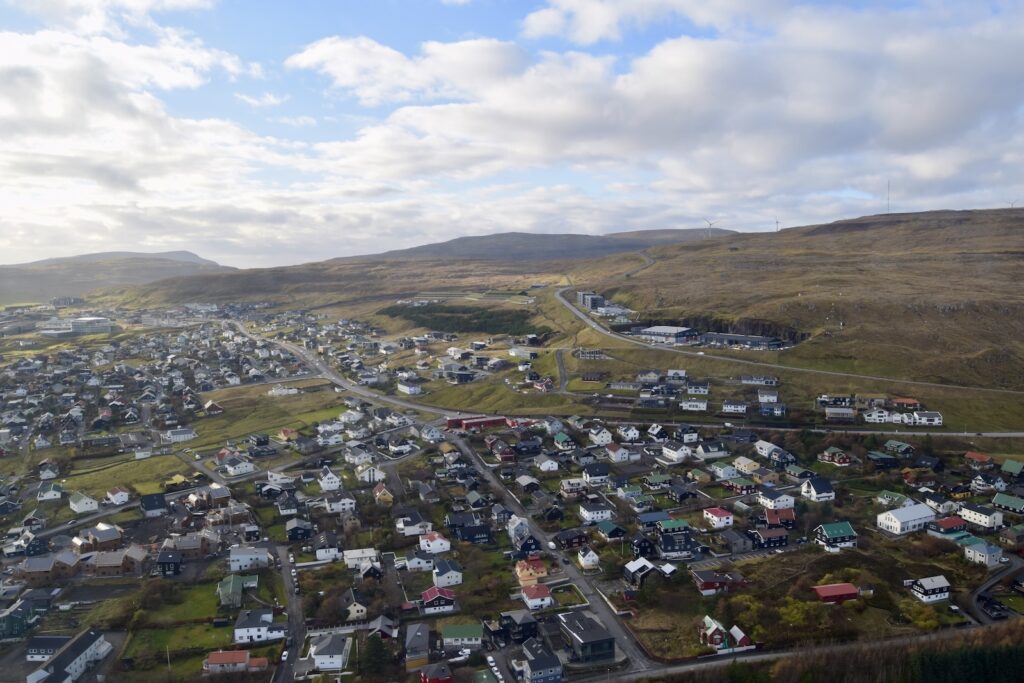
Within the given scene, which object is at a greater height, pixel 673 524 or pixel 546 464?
pixel 546 464

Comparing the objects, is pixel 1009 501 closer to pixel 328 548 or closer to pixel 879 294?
pixel 328 548

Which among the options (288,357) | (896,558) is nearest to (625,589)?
(896,558)

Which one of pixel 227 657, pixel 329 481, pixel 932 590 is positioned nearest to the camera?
pixel 227 657

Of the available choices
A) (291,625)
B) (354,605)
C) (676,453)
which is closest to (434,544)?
(354,605)

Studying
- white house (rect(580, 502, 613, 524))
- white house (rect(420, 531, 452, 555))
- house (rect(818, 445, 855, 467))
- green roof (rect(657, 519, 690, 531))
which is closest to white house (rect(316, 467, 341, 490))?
white house (rect(420, 531, 452, 555))

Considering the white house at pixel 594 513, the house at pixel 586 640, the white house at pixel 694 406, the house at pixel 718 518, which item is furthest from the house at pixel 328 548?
the white house at pixel 694 406
